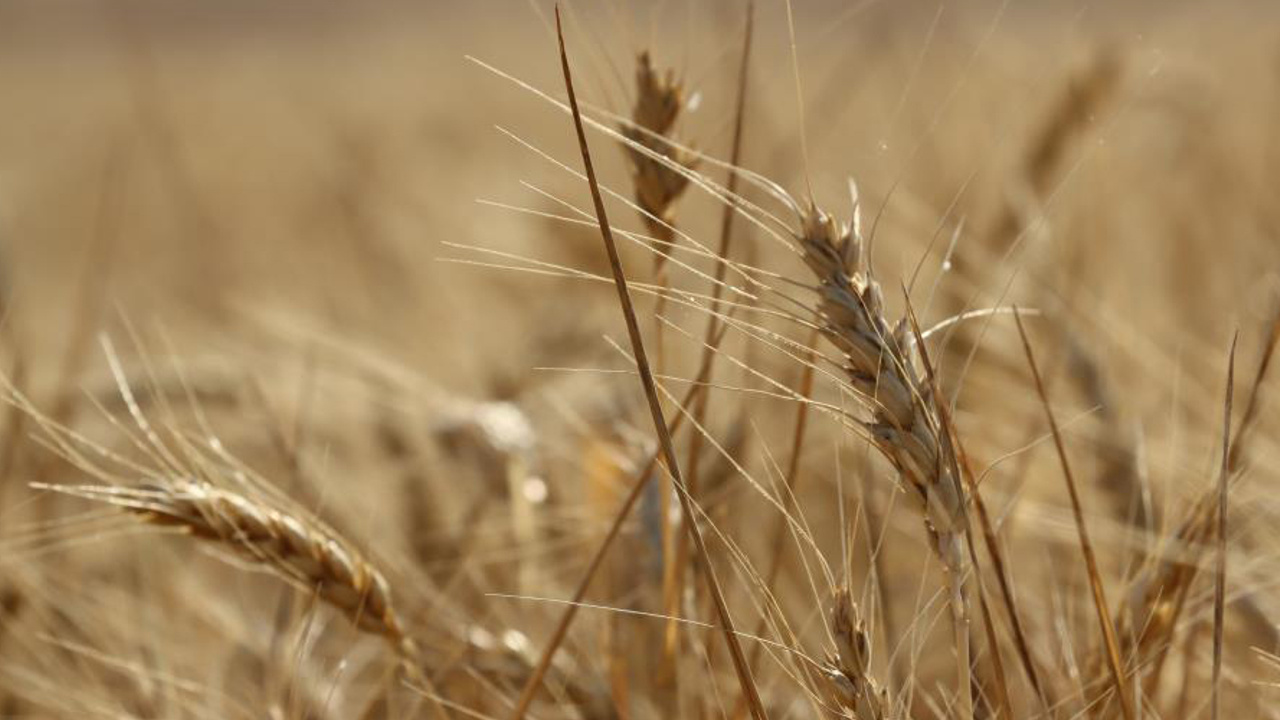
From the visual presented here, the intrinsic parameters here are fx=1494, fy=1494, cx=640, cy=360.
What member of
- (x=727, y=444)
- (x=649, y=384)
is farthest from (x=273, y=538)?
(x=727, y=444)

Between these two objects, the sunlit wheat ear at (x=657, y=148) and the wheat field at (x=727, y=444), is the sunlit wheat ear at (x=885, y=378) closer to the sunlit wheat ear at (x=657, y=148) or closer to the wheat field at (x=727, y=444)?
the wheat field at (x=727, y=444)

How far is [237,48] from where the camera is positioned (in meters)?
12.5

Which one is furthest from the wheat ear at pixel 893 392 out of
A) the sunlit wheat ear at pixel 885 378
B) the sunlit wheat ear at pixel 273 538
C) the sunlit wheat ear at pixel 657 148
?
the sunlit wheat ear at pixel 273 538

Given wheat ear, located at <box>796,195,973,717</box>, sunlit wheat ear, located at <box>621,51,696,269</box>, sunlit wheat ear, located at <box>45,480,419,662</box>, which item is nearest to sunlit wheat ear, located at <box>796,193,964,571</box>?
wheat ear, located at <box>796,195,973,717</box>

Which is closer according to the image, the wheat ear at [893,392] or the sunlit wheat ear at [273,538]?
the wheat ear at [893,392]

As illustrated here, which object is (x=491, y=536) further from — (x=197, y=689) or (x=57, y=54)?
(x=57, y=54)

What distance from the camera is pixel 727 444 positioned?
3.62ft

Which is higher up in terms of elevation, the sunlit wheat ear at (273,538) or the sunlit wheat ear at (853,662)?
the sunlit wheat ear at (853,662)

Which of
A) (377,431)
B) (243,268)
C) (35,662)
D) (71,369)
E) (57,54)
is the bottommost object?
(57,54)

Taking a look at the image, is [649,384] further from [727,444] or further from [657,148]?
[727,444]

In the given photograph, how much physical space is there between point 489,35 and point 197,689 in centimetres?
855

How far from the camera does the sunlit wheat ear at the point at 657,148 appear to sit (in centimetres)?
68

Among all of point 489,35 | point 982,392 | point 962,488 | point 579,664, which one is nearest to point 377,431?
point 982,392

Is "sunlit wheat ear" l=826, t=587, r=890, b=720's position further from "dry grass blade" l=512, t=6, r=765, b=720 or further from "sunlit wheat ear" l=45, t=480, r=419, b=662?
"sunlit wheat ear" l=45, t=480, r=419, b=662
